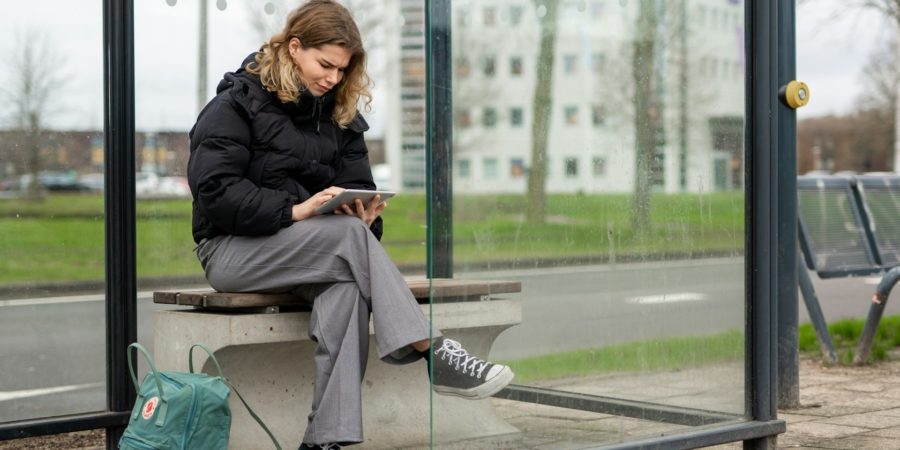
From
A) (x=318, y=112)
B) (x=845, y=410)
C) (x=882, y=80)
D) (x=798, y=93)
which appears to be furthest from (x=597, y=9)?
(x=882, y=80)

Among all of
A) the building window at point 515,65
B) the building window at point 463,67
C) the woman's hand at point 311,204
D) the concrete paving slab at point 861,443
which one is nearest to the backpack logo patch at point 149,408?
the woman's hand at point 311,204

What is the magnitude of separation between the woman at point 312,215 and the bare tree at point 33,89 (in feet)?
3.34

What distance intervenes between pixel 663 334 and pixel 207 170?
1516mm

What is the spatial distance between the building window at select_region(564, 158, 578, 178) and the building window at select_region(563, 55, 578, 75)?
257 mm

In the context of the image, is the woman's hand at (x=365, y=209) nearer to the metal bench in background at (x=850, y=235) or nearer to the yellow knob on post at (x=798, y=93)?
the yellow knob on post at (x=798, y=93)

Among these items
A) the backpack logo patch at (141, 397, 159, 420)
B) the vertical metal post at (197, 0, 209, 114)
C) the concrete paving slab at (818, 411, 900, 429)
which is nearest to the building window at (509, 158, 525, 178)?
the backpack logo patch at (141, 397, 159, 420)

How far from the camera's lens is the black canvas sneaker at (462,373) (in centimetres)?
317

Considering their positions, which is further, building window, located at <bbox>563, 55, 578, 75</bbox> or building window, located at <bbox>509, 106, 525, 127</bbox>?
building window, located at <bbox>563, 55, 578, 75</bbox>

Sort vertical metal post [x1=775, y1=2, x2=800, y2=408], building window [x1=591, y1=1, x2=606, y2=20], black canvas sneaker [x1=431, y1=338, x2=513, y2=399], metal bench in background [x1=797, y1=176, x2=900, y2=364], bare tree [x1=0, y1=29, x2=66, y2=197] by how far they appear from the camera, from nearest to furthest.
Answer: black canvas sneaker [x1=431, y1=338, x2=513, y2=399]
building window [x1=591, y1=1, x2=606, y2=20]
bare tree [x1=0, y1=29, x2=66, y2=197]
vertical metal post [x1=775, y1=2, x2=800, y2=408]
metal bench in background [x1=797, y1=176, x2=900, y2=364]

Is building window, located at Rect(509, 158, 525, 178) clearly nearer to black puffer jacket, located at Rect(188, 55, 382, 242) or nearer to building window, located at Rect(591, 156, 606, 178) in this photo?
building window, located at Rect(591, 156, 606, 178)

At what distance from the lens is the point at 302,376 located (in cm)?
423

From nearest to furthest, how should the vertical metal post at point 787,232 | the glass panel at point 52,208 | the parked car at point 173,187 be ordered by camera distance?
the glass panel at point 52,208
the parked car at point 173,187
the vertical metal post at point 787,232

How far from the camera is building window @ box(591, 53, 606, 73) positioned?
146 inches

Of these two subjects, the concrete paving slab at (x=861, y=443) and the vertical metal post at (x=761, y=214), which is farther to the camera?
the concrete paving slab at (x=861, y=443)
